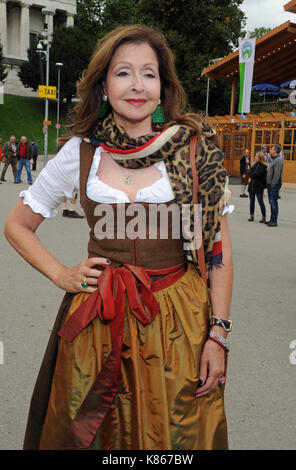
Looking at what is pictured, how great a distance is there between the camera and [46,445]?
1.77m

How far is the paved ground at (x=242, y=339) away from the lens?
10.1 feet

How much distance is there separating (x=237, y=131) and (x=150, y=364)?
26933 mm

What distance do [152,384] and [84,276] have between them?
0.41m

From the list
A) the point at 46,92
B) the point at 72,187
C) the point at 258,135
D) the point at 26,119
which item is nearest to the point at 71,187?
the point at 72,187

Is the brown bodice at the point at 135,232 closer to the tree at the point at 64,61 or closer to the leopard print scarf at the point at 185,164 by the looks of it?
the leopard print scarf at the point at 185,164

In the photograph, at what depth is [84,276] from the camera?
172 cm

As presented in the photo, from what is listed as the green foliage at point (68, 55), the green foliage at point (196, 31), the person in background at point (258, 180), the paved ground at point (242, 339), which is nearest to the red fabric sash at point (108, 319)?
the paved ground at point (242, 339)

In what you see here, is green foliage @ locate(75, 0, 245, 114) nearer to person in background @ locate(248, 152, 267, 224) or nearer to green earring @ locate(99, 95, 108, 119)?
person in background @ locate(248, 152, 267, 224)

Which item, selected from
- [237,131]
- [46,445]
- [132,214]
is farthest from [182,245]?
[237,131]

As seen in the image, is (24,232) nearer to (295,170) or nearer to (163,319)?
(163,319)

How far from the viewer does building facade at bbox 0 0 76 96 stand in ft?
198

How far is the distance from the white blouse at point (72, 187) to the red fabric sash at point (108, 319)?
0.24 meters

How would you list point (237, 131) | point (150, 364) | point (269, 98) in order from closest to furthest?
point (150, 364) < point (237, 131) < point (269, 98)

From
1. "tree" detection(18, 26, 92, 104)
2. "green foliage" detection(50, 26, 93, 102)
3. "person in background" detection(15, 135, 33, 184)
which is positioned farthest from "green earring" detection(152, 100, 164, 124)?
"tree" detection(18, 26, 92, 104)
